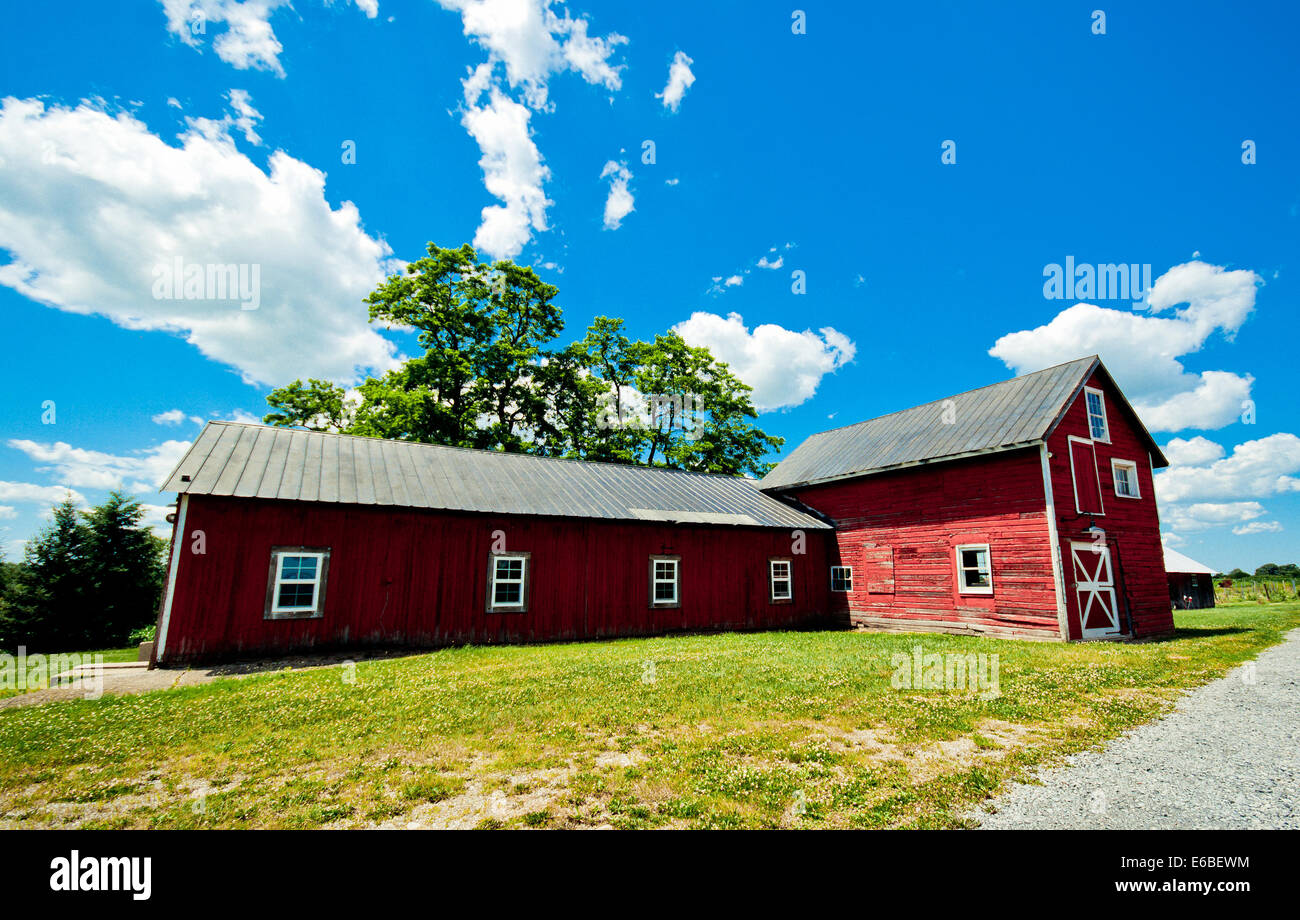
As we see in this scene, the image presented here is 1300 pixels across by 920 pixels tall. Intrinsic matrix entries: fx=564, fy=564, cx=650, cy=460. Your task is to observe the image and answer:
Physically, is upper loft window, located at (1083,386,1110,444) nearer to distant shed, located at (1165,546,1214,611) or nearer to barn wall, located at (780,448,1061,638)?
barn wall, located at (780,448,1061,638)

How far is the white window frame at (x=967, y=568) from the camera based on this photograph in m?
18.1

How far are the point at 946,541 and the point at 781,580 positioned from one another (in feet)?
19.6

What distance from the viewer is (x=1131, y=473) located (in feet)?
66.5

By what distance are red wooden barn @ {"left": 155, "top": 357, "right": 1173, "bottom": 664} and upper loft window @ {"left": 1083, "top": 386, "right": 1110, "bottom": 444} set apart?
0.28ft

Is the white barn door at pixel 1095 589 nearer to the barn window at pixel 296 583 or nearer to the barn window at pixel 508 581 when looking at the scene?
the barn window at pixel 508 581

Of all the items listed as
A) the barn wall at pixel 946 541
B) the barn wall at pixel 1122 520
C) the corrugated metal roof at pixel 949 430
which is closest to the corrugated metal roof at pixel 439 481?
the barn wall at pixel 946 541

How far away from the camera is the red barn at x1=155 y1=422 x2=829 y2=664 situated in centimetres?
1344

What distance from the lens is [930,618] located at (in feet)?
63.8

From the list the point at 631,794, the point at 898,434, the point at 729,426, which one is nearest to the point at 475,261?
the point at 729,426

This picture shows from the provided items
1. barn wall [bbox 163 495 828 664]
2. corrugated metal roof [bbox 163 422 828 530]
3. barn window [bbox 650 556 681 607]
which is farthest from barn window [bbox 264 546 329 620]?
barn window [bbox 650 556 681 607]

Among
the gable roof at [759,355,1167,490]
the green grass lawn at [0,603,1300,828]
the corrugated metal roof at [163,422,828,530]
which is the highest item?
the gable roof at [759,355,1167,490]

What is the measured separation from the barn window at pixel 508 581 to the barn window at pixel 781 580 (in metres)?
9.65

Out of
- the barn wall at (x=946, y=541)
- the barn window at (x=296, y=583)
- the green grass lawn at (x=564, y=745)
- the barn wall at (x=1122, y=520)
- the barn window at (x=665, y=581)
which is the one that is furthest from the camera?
the barn window at (x=665, y=581)
